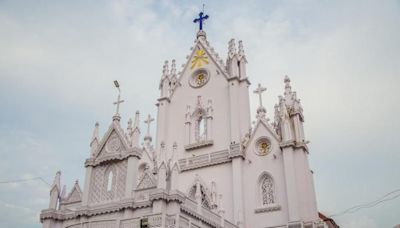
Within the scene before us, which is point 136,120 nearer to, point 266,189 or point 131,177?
point 131,177

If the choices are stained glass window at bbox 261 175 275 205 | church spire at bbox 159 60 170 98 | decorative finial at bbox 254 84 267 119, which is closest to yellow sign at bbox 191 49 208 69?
church spire at bbox 159 60 170 98

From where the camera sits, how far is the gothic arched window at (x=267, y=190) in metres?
26.8

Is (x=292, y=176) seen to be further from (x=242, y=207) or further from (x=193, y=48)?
(x=193, y=48)

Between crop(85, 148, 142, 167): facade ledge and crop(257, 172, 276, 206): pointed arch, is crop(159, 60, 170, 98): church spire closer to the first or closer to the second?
crop(257, 172, 276, 206): pointed arch

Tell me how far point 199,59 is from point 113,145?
580 inches

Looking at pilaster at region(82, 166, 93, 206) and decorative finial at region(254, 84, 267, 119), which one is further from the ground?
decorative finial at region(254, 84, 267, 119)

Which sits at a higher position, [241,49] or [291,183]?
[241,49]

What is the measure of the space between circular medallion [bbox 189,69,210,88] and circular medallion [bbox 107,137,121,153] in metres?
12.6

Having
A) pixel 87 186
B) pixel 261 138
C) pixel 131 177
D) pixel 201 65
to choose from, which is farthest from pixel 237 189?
pixel 201 65

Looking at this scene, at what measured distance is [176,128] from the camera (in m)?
33.0

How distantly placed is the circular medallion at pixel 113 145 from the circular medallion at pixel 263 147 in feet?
33.0

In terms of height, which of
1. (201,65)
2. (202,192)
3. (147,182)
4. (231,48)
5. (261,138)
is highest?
(231,48)

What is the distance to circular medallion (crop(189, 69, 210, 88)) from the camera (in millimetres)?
34031

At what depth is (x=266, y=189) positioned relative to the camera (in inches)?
1073
